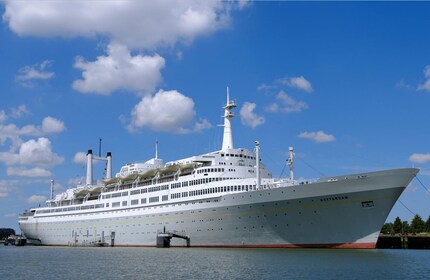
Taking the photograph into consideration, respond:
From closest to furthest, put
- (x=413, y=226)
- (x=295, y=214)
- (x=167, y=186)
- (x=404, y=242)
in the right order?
(x=295, y=214)
(x=167, y=186)
(x=404, y=242)
(x=413, y=226)

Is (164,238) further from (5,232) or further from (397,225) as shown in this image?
(5,232)

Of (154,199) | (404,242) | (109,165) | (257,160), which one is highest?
(109,165)

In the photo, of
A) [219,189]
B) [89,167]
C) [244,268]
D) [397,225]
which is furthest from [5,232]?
[244,268]

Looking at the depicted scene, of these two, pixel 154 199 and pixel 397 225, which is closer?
pixel 154 199

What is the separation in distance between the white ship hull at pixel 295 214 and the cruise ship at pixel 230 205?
80 millimetres

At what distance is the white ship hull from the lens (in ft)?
131

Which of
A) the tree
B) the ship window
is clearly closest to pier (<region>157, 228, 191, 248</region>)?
the ship window

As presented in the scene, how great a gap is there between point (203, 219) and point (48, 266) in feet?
56.4

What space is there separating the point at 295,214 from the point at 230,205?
22.8 feet

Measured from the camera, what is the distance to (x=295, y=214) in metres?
42.4

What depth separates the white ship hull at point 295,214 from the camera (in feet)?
131

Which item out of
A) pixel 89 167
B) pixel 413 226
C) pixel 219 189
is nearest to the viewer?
pixel 219 189

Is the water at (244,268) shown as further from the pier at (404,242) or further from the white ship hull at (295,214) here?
the pier at (404,242)

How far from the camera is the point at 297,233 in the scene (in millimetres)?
42969
